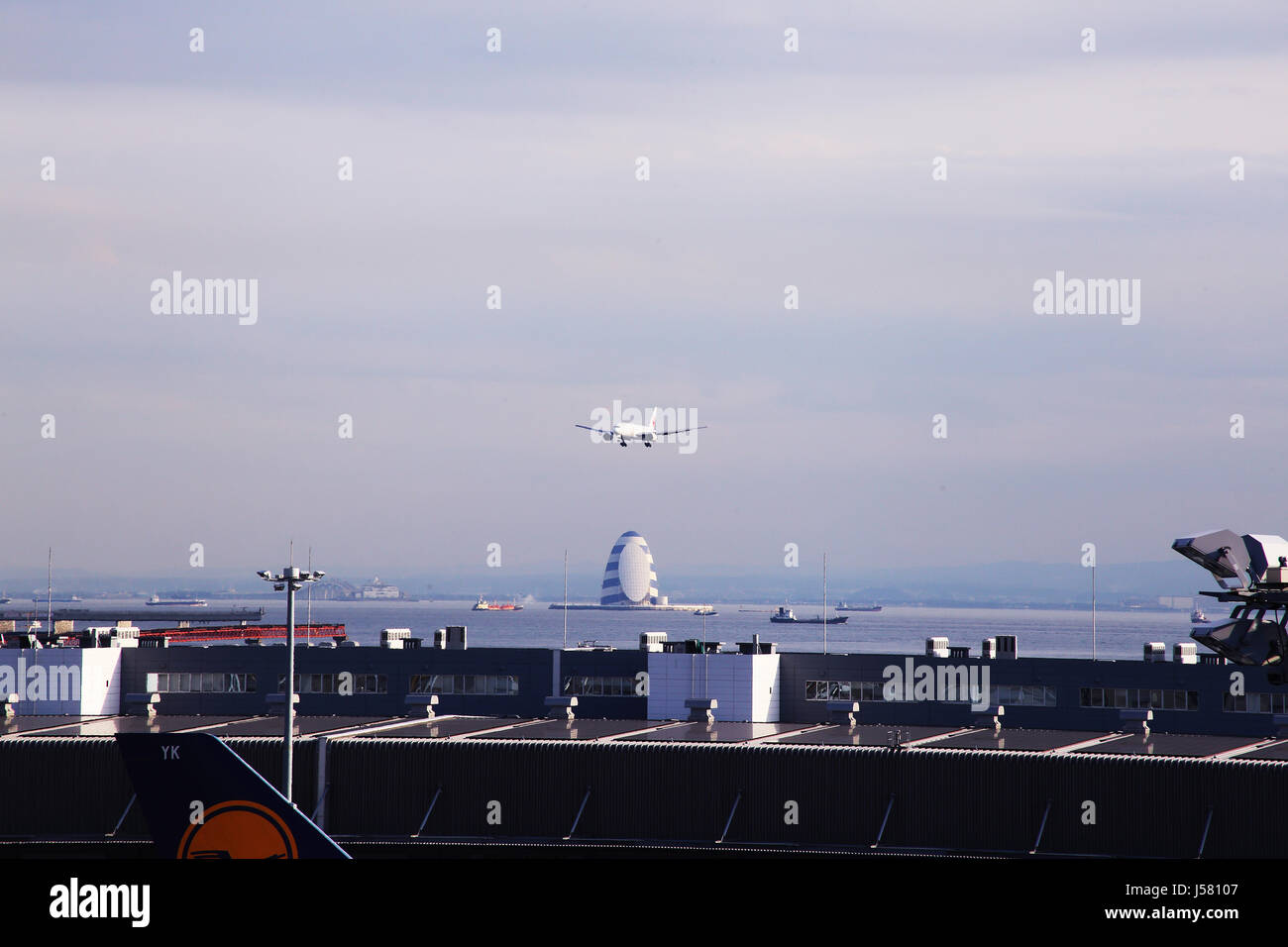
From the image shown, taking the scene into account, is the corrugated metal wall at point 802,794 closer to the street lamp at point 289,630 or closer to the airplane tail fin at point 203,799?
the street lamp at point 289,630
